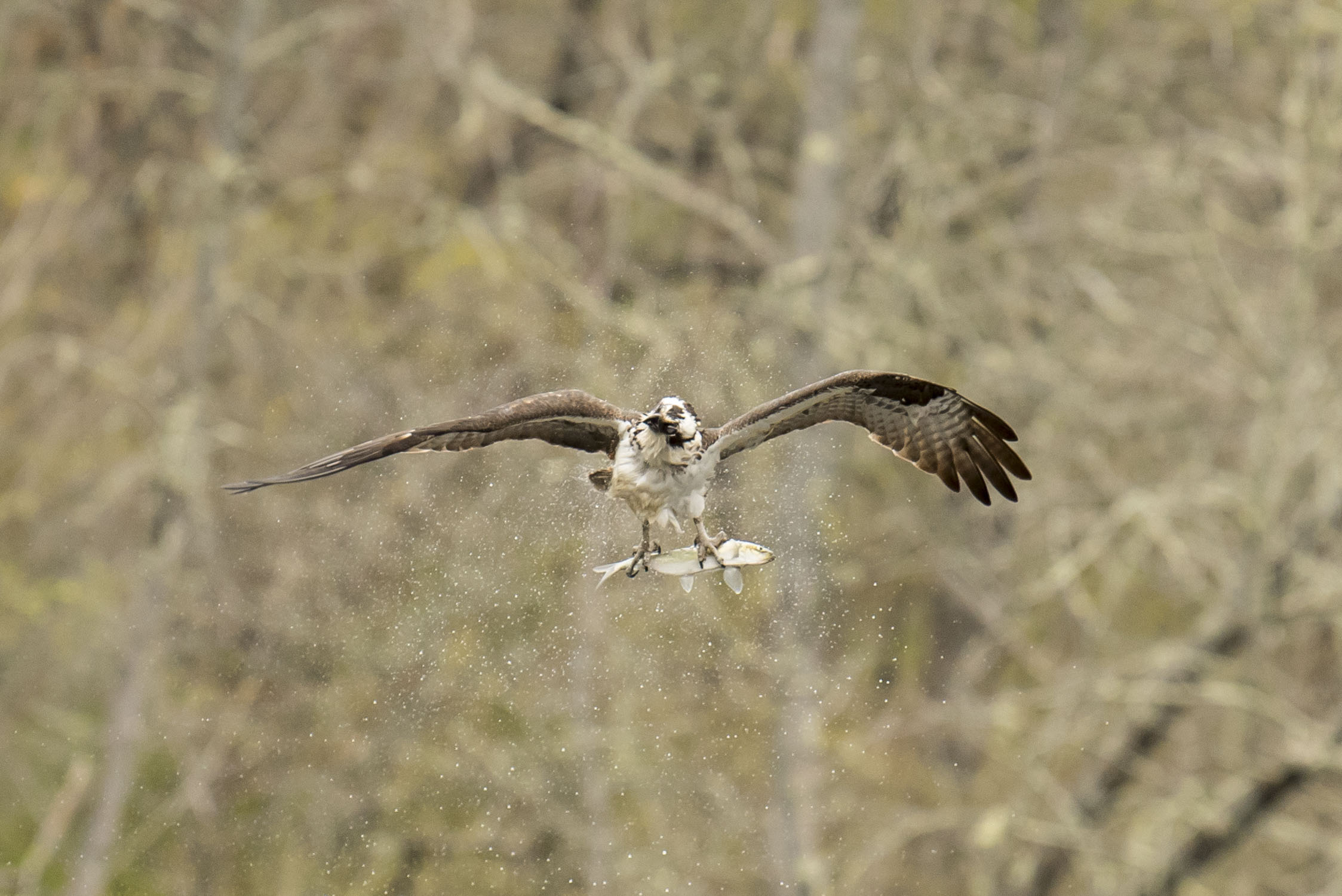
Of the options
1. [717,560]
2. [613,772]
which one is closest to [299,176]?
[613,772]

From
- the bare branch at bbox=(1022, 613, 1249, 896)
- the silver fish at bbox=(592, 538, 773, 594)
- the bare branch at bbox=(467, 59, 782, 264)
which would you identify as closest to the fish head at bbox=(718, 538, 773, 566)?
the silver fish at bbox=(592, 538, 773, 594)

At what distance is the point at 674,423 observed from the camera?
7.40m

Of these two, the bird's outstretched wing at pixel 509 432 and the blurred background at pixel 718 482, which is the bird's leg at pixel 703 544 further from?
the blurred background at pixel 718 482

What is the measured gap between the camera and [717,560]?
298 inches

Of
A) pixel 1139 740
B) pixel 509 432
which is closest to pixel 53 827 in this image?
pixel 509 432

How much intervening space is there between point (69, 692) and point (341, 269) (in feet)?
16.5

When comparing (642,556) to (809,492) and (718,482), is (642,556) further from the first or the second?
(809,492)

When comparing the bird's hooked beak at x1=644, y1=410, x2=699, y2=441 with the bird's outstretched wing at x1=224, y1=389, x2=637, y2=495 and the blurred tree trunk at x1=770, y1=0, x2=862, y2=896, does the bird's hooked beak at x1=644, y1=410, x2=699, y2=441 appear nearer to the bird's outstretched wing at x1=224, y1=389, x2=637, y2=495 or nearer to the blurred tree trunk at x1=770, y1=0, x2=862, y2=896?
the bird's outstretched wing at x1=224, y1=389, x2=637, y2=495

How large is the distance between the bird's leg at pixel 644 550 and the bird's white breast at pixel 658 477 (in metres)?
0.17

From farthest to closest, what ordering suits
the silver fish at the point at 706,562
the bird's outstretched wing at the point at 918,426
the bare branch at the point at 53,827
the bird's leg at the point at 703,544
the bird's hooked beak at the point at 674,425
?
the bare branch at the point at 53,827 → the bird's outstretched wing at the point at 918,426 → the bird's leg at the point at 703,544 → the silver fish at the point at 706,562 → the bird's hooked beak at the point at 674,425

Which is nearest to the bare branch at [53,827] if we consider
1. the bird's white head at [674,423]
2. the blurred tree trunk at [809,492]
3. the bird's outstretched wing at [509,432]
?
the blurred tree trunk at [809,492]

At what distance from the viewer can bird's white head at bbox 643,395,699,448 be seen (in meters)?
7.39

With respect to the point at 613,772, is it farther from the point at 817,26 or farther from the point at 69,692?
the point at 817,26

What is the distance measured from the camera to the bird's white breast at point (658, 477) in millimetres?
7449
